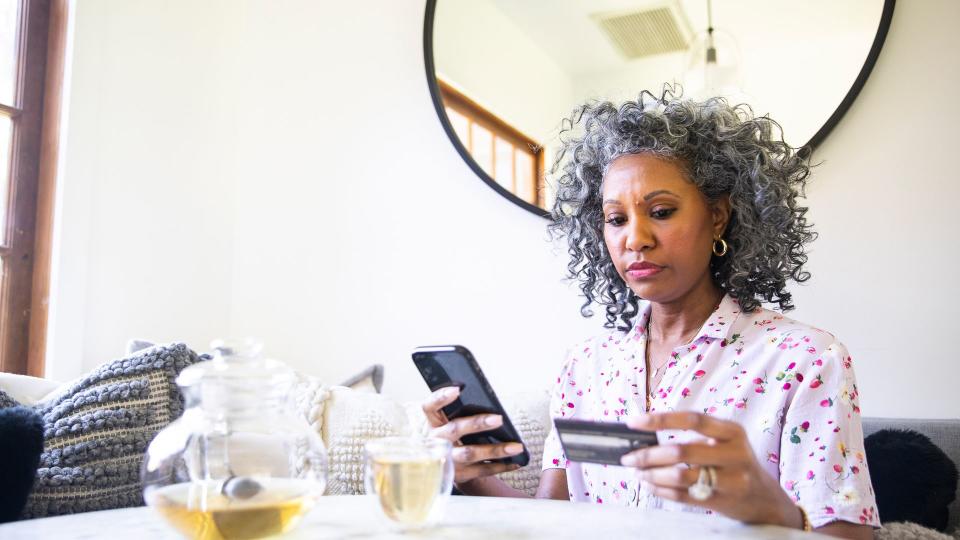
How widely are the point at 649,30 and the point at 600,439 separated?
1.33 m

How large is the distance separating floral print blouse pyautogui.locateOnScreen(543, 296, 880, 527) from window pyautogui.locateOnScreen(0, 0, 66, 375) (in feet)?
4.34

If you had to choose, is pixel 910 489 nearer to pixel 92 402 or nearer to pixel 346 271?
pixel 92 402

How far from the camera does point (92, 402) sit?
4.66ft

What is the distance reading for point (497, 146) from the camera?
2.17m

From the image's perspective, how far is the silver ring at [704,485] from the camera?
879 millimetres

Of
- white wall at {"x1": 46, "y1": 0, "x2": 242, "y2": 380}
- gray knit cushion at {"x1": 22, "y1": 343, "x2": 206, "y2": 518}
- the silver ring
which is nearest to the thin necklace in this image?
the silver ring

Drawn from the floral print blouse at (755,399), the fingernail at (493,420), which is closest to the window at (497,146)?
the floral print blouse at (755,399)

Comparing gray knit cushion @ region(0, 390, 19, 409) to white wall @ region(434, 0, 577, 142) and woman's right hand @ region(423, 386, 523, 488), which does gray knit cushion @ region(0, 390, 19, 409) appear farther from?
white wall @ region(434, 0, 577, 142)

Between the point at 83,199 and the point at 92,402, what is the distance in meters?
0.88

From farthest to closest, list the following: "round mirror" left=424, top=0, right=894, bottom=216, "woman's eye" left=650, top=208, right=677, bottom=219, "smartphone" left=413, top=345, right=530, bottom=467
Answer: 1. "round mirror" left=424, top=0, right=894, bottom=216
2. "woman's eye" left=650, top=208, right=677, bottom=219
3. "smartphone" left=413, top=345, right=530, bottom=467

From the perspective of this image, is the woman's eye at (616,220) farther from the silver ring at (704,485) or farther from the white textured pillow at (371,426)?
the silver ring at (704,485)

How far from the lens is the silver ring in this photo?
2.88ft

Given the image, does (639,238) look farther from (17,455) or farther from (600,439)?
(17,455)

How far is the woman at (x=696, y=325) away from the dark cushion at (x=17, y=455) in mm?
533
